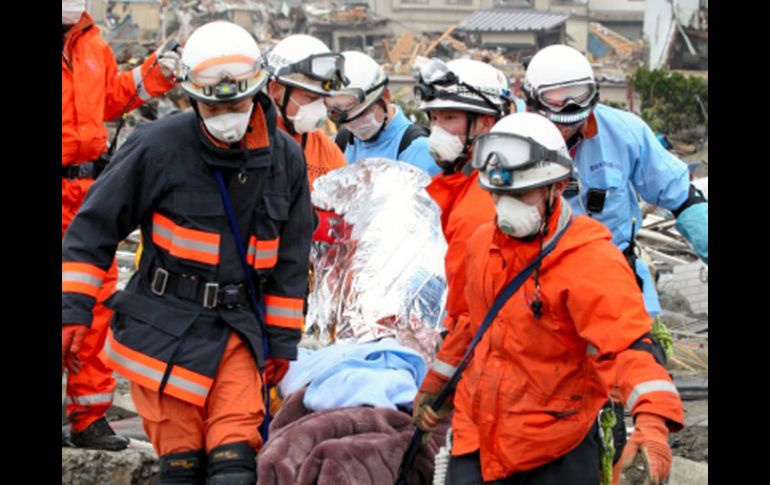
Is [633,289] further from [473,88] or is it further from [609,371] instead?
[473,88]

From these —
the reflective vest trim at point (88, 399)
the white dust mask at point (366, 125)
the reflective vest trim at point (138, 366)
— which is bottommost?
the reflective vest trim at point (88, 399)

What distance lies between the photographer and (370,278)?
259 inches

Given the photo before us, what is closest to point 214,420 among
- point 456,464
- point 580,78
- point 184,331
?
point 184,331

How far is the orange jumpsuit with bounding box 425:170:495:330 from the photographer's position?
5.05 m

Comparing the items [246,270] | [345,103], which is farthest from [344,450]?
[345,103]

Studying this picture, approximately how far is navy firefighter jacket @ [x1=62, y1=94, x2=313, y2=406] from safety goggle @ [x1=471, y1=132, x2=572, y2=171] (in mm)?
1025

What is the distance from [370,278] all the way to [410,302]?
272mm

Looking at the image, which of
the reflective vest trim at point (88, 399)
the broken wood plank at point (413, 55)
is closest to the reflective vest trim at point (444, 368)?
the reflective vest trim at point (88, 399)

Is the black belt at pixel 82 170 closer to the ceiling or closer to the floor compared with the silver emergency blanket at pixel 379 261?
closer to the ceiling

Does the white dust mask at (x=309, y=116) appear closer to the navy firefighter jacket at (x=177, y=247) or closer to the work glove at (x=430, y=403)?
the navy firefighter jacket at (x=177, y=247)

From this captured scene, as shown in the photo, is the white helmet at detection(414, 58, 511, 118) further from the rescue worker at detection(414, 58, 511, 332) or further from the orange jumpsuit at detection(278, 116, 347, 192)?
the orange jumpsuit at detection(278, 116, 347, 192)

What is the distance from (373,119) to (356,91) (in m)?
0.20

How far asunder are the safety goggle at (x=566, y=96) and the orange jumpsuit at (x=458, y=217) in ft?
2.46

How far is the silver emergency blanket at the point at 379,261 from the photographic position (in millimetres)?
6367
